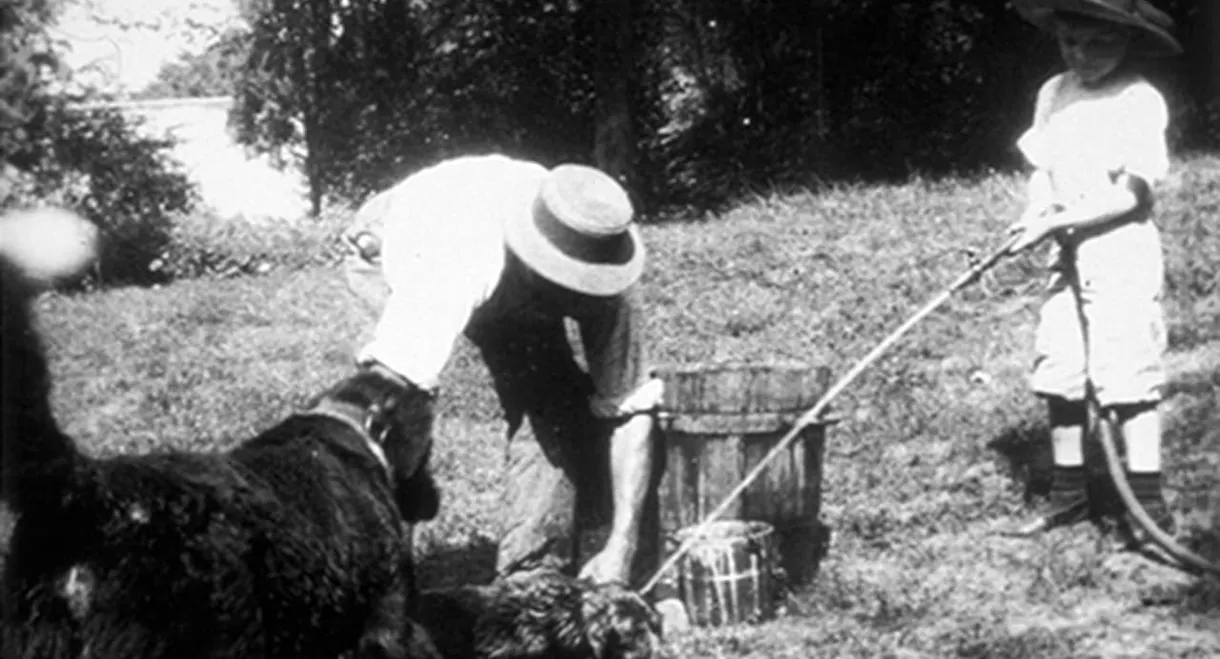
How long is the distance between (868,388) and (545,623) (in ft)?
12.4

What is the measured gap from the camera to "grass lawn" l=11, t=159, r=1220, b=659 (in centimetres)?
457

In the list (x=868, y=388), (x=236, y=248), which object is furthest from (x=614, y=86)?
(x=868, y=388)

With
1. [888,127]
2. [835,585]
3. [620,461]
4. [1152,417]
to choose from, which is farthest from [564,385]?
[888,127]

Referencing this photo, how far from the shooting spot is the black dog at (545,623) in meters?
4.09

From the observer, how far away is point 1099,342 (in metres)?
5.02

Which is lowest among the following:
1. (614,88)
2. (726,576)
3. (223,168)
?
(726,576)

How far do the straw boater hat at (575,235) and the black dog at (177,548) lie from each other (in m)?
1.03

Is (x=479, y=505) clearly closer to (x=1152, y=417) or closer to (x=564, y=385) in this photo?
(x=564, y=385)

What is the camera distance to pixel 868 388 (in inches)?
296

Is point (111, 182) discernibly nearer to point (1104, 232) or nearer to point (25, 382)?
point (1104, 232)

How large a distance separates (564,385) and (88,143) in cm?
708

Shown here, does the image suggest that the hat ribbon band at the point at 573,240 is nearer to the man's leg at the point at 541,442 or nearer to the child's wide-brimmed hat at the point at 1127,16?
the man's leg at the point at 541,442

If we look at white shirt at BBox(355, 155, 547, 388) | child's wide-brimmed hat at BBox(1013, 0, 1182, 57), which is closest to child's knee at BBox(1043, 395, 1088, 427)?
child's wide-brimmed hat at BBox(1013, 0, 1182, 57)

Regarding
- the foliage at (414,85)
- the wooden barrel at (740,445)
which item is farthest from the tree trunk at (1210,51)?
the wooden barrel at (740,445)
